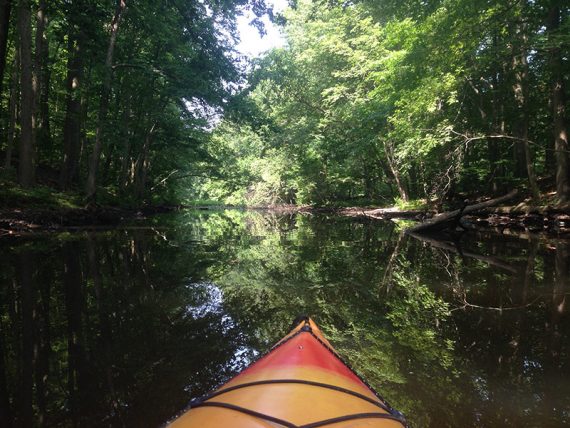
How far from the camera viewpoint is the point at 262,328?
412 cm

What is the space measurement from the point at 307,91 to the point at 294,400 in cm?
2694

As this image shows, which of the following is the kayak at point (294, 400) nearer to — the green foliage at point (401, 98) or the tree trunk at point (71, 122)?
the green foliage at point (401, 98)

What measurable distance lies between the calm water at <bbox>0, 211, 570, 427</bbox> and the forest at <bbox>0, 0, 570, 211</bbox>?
5514 mm

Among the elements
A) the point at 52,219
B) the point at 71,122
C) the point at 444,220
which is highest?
the point at 71,122

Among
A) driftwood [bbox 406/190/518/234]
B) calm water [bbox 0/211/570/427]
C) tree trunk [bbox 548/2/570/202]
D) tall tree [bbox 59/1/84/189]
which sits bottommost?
calm water [bbox 0/211/570/427]

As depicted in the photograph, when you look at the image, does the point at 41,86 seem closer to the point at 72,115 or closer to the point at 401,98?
the point at 72,115

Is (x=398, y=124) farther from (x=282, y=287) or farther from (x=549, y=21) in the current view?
(x=282, y=287)

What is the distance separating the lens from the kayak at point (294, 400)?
1.72 meters

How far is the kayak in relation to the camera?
172 cm

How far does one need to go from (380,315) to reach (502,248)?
6.24 meters

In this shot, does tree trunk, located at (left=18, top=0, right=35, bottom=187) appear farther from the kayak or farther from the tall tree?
the kayak

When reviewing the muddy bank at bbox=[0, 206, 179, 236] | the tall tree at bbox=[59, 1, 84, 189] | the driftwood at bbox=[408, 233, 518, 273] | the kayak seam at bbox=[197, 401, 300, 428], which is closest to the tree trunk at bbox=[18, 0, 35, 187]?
the muddy bank at bbox=[0, 206, 179, 236]

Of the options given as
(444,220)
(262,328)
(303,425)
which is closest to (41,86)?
(444,220)

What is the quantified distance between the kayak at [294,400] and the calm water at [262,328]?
0.64 m
